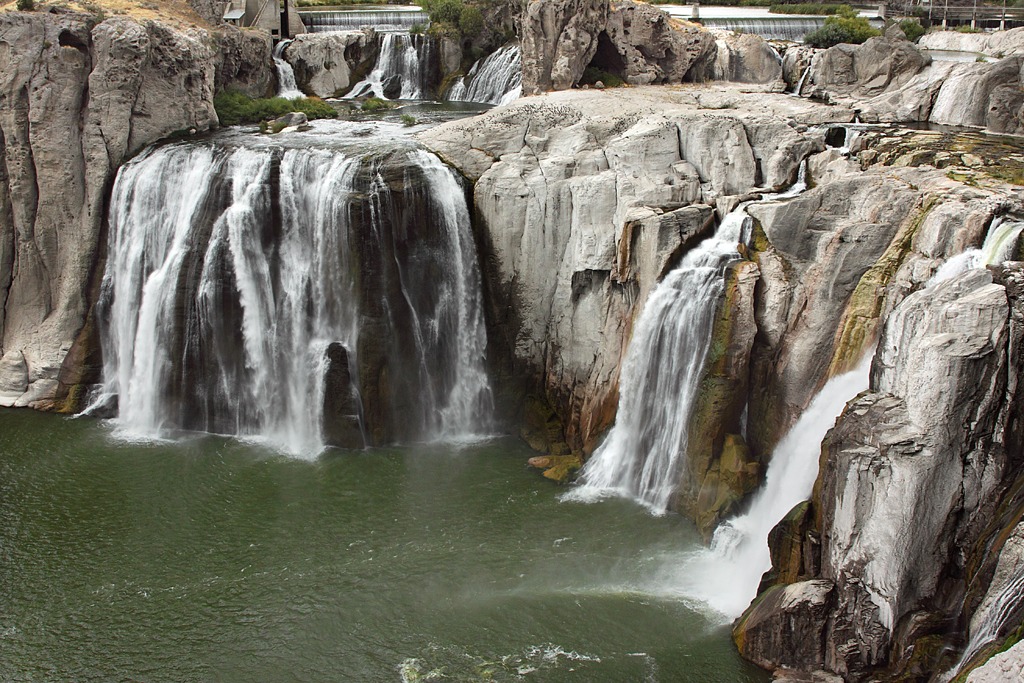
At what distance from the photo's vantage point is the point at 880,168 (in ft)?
76.5

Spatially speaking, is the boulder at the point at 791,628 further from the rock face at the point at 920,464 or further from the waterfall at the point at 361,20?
the waterfall at the point at 361,20

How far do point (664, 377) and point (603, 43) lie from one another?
19.1 meters

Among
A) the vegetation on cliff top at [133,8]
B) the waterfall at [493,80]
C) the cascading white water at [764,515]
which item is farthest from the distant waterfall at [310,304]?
the waterfall at [493,80]

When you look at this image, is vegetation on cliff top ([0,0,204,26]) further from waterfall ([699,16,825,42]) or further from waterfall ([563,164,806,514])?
waterfall ([699,16,825,42])

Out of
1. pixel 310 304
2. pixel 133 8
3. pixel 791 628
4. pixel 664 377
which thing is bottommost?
pixel 791 628

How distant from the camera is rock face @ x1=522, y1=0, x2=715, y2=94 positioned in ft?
117

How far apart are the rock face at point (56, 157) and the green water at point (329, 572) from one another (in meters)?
4.75

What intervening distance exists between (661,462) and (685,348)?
9.58ft

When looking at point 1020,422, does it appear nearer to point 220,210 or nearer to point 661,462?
point 661,462

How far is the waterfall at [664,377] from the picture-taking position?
22.6m

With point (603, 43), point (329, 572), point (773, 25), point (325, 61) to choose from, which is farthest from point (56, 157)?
point (773, 25)

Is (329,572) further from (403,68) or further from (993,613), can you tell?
(403,68)

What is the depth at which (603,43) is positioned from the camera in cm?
3747

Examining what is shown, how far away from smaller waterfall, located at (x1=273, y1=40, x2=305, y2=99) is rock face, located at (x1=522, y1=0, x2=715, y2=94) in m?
11.2
